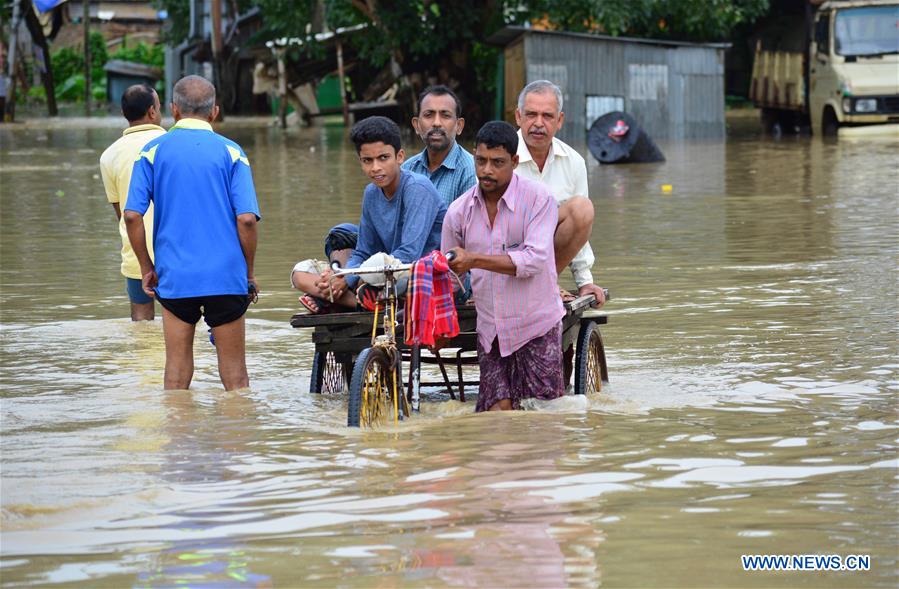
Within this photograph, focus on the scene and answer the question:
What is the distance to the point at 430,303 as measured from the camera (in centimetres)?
605

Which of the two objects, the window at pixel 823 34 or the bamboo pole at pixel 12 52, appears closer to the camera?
the window at pixel 823 34

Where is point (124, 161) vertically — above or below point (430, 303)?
above

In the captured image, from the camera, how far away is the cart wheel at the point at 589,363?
6.79 metres

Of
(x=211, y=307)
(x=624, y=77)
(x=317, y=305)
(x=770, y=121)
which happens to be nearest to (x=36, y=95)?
(x=770, y=121)

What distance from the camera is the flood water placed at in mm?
4531

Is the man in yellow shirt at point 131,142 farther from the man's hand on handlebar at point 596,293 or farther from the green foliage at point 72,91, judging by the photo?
the green foliage at point 72,91

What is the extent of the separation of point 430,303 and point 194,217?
1277 mm

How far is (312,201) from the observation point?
17.8 meters

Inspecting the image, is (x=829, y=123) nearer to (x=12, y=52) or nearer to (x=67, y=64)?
(x=12, y=52)

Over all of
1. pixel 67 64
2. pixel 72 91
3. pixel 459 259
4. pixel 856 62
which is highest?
pixel 67 64

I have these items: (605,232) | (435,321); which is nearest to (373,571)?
(435,321)

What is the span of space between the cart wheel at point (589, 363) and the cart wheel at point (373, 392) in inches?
32.9

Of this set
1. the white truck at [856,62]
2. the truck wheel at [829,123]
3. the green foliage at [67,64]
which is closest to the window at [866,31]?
the white truck at [856,62]

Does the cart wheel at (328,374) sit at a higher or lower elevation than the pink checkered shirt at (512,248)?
lower
